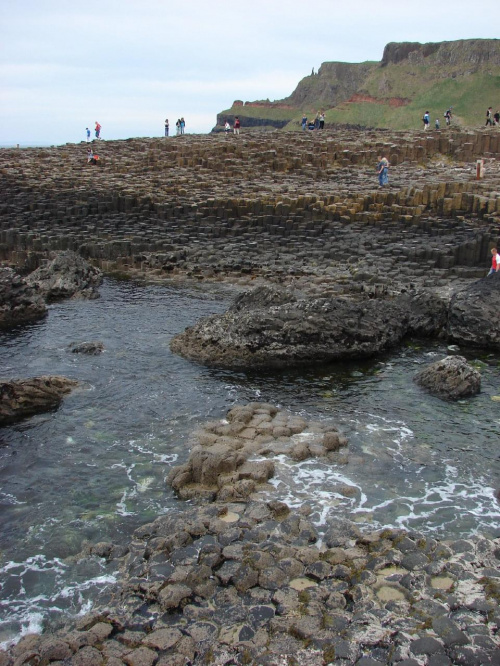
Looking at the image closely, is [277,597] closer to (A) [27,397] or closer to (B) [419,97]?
(A) [27,397]

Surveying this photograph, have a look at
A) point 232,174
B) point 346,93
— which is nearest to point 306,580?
point 232,174

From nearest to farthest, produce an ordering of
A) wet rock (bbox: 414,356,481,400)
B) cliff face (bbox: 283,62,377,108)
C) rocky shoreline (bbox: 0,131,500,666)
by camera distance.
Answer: rocky shoreline (bbox: 0,131,500,666), wet rock (bbox: 414,356,481,400), cliff face (bbox: 283,62,377,108)

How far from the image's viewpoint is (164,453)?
11977 millimetres

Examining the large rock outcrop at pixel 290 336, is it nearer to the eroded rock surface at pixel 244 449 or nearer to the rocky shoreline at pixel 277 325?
the rocky shoreline at pixel 277 325

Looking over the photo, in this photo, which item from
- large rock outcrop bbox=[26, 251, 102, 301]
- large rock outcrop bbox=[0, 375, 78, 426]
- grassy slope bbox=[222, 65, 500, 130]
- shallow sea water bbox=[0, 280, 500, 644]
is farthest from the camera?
grassy slope bbox=[222, 65, 500, 130]

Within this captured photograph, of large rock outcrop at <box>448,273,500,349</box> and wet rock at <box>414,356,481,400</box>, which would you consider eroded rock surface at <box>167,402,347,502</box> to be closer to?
wet rock at <box>414,356,481,400</box>

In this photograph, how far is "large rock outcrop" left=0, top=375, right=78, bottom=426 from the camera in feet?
44.1

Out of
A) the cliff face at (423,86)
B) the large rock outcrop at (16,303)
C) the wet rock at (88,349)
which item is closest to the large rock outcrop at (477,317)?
the wet rock at (88,349)

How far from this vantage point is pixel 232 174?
3794 centimetres

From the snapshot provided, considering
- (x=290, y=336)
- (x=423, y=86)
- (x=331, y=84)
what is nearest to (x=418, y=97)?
(x=423, y=86)

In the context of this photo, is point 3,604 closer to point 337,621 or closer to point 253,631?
point 253,631

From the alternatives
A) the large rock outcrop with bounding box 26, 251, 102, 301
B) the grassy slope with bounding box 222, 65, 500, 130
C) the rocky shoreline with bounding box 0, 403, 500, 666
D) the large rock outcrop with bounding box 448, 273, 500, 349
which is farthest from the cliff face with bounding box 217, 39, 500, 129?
the rocky shoreline with bounding box 0, 403, 500, 666

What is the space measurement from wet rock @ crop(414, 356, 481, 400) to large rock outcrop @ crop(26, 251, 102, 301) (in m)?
13.6

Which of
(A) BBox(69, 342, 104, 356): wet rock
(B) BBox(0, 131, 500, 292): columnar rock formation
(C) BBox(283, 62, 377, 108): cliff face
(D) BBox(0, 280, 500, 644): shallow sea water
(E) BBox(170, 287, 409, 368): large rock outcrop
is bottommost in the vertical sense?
(D) BBox(0, 280, 500, 644): shallow sea water
